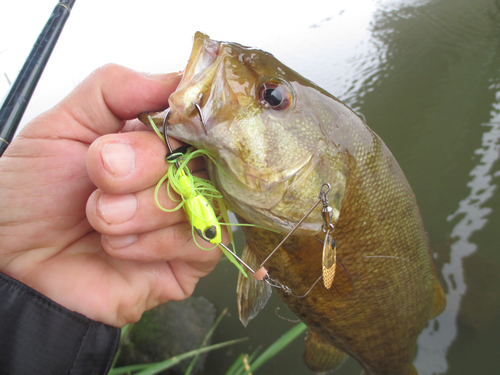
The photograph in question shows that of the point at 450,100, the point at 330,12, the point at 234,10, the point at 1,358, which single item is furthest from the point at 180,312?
the point at 234,10

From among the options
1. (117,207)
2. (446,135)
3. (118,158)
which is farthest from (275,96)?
(446,135)

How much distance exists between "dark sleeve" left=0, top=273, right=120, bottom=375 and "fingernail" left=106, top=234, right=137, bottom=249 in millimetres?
349

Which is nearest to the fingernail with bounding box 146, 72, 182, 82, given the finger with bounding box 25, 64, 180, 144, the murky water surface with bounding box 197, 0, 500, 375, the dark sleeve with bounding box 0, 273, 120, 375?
the finger with bounding box 25, 64, 180, 144

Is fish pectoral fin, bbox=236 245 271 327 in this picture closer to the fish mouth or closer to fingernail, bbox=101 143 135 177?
fingernail, bbox=101 143 135 177

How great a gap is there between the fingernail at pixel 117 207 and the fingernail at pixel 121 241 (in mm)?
123

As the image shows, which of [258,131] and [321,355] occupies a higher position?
[258,131]

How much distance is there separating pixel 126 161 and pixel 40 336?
0.78m

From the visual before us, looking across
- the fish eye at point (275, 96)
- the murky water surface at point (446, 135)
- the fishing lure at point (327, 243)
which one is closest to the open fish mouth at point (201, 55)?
the fish eye at point (275, 96)

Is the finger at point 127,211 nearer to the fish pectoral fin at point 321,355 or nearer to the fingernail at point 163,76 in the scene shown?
the fingernail at point 163,76

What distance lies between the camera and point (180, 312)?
2.62 metres

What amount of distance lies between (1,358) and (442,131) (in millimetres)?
4067

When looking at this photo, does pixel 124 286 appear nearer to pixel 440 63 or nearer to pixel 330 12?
pixel 440 63

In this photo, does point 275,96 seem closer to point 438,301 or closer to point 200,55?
point 200,55

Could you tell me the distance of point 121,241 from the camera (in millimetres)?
1111
